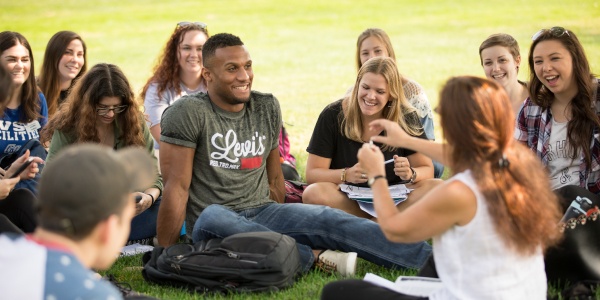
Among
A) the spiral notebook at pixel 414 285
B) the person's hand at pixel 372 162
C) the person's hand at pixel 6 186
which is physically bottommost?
the spiral notebook at pixel 414 285

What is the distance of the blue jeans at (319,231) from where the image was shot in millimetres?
5137

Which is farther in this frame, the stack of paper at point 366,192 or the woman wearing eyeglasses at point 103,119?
the stack of paper at point 366,192

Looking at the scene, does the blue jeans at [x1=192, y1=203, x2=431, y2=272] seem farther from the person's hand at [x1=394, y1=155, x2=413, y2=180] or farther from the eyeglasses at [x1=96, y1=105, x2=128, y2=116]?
the eyeglasses at [x1=96, y1=105, x2=128, y2=116]

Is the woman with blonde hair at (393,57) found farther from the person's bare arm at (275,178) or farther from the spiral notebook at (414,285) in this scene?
the spiral notebook at (414,285)

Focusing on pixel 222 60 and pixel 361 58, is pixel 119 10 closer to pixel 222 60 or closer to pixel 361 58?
pixel 361 58

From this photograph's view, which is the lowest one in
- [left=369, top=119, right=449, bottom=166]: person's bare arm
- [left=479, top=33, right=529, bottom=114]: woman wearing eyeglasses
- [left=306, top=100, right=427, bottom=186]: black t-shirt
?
[left=306, top=100, right=427, bottom=186]: black t-shirt

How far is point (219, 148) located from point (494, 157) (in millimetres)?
2396

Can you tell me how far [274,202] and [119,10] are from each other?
74.2 ft

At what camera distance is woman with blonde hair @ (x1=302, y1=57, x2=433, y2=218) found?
5.92m

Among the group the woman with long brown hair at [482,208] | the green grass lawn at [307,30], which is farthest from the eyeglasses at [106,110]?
the green grass lawn at [307,30]

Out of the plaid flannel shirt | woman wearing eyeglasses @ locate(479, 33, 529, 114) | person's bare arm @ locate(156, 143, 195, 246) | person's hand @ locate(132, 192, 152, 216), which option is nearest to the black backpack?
person's bare arm @ locate(156, 143, 195, 246)

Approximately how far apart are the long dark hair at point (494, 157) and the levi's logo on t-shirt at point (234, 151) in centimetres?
224

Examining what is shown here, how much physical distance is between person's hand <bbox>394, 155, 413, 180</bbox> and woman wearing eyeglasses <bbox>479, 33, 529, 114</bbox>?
142 cm

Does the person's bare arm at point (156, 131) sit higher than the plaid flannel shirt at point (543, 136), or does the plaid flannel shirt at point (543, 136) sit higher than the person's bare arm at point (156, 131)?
the plaid flannel shirt at point (543, 136)
